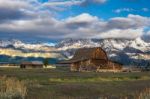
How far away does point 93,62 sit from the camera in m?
112

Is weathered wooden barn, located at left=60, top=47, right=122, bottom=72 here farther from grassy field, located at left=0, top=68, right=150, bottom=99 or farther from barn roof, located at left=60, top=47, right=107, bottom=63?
grassy field, located at left=0, top=68, right=150, bottom=99

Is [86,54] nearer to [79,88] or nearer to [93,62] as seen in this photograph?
[93,62]

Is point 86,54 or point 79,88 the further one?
point 86,54

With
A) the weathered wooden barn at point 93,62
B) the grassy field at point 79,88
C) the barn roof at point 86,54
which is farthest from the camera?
the barn roof at point 86,54

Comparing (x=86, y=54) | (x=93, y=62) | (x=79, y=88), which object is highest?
(x=86, y=54)

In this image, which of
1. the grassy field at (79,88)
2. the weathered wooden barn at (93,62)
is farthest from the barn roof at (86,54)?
the grassy field at (79,88)

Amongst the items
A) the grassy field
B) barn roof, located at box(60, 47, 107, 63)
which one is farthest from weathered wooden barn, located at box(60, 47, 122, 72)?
the grassy field

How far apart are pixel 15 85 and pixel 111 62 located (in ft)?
282

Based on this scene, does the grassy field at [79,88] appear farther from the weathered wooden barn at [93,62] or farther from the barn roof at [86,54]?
the barn roof at [86,54]

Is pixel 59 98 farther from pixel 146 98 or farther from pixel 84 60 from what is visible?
pixel 84 60

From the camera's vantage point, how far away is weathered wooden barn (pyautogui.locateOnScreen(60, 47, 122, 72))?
110 meters

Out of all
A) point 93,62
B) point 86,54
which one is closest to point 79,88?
point 93,62

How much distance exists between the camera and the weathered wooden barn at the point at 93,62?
110 meters

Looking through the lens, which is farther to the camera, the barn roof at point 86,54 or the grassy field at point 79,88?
the barn roof at point 86,54
